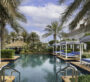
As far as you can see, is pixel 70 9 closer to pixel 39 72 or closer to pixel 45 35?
pixel 39 72

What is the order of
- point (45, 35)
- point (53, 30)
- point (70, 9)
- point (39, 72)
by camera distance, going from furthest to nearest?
point (53, 30)
point (45, 35)
point (39, 72)
point (70, 9)

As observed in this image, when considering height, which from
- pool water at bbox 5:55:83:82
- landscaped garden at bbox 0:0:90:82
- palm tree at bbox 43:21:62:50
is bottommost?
pool water at bbox 5:55:83:82

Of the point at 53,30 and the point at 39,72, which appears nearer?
the point at 39,72

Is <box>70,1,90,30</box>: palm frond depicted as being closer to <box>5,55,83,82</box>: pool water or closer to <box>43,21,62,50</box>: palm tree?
<box>5,55,83,82</box>: pool water

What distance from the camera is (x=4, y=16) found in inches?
475

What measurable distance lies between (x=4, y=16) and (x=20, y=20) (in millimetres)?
2641

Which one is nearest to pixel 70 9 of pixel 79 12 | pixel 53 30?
pixel 79 12

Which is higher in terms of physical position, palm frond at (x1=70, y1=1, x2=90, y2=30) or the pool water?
palm frond at (x1=70, y1=1, x2=90, y2=30)

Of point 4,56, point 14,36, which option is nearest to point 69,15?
point 4,56

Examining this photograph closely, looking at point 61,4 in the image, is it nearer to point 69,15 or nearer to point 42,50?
point 69,15

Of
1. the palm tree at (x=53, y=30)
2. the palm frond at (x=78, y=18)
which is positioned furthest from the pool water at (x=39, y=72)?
the palm tree at (x=53, y=30)

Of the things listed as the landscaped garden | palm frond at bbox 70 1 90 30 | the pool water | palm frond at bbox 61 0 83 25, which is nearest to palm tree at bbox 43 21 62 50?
the landscaped garden

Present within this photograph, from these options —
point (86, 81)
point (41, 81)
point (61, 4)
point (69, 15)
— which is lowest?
point (41, 81)

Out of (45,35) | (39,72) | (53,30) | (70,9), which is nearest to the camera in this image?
(70,9)
